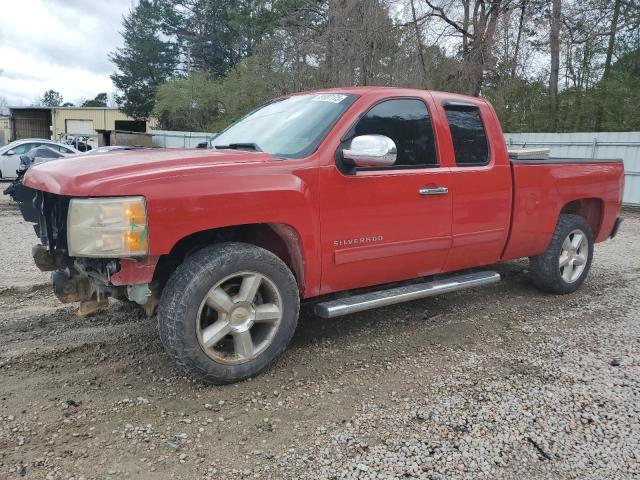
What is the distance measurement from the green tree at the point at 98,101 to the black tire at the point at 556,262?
69.7 meters

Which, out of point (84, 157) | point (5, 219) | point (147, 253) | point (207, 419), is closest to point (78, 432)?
point (207, 419)

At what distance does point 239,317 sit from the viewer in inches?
122

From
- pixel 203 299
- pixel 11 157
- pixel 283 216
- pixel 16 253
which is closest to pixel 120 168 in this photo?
pixel 203 299

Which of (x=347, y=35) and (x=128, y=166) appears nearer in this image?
(x=128, y=166)

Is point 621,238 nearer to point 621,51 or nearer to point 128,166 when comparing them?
point 128,166

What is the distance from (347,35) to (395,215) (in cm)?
1524

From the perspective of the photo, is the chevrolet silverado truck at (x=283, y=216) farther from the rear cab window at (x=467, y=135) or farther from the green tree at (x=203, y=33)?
the green tree at (x=203, y=33)

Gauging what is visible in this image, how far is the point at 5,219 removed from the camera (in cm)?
990

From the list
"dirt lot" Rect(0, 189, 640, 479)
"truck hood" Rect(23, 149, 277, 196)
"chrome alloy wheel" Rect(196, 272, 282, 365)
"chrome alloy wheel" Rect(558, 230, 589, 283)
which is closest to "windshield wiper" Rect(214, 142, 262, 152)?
"truck hood" Rect(23, 149, 277, 196)

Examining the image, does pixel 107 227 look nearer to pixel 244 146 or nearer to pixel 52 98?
pixel 244 146

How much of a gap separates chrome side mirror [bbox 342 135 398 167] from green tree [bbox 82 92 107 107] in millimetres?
70291

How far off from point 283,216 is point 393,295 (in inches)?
43.4

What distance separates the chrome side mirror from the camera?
318 centimetres

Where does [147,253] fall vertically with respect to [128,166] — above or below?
below
